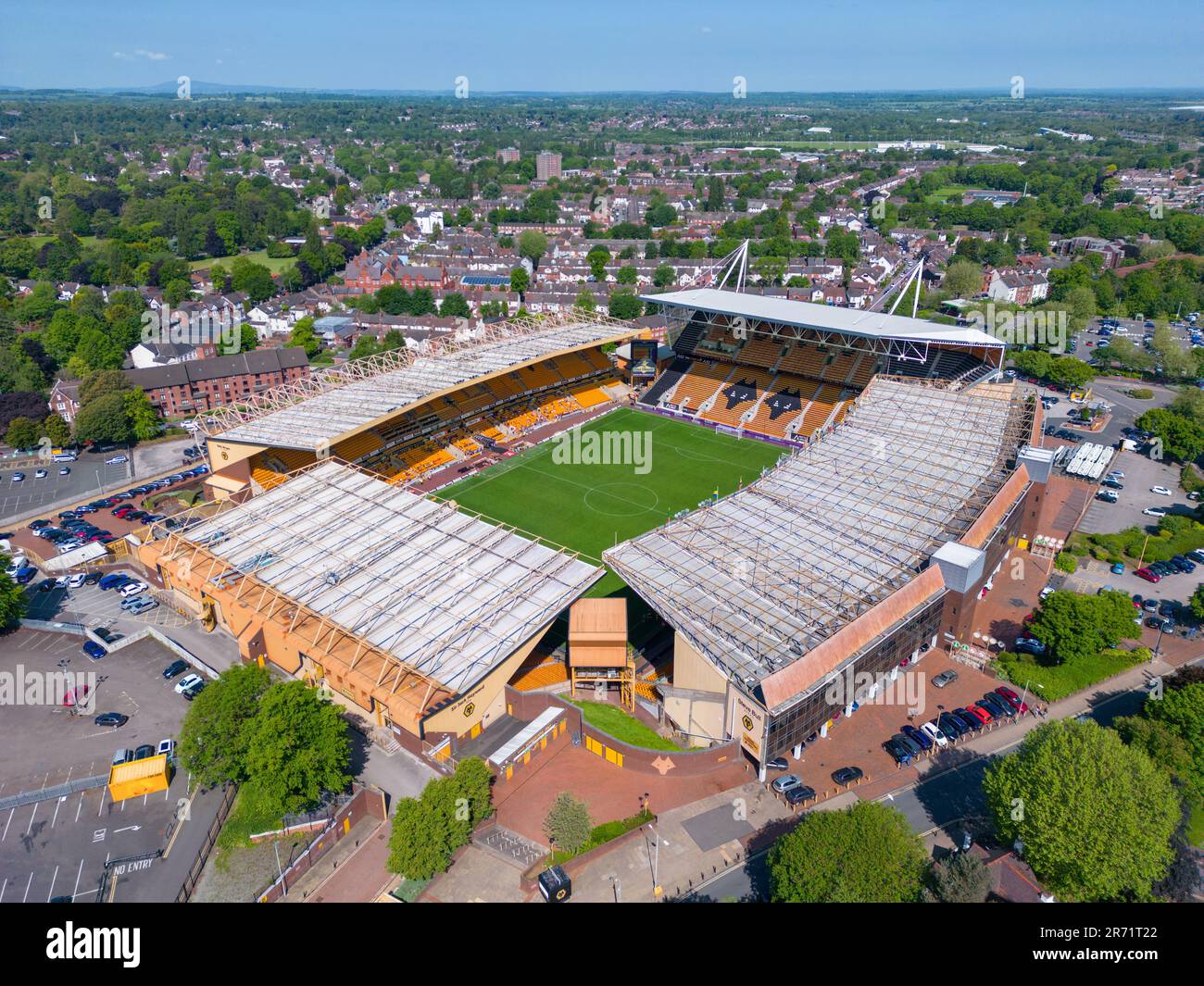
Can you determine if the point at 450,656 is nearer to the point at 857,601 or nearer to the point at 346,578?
the point at 346,578

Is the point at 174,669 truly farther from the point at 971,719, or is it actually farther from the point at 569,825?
the point at 971,719

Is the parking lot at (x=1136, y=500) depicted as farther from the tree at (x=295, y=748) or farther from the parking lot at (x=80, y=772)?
the parking lot at (x=80, y=772)

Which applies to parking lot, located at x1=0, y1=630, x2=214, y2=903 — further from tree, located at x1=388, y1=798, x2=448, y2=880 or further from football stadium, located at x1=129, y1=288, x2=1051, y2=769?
tree, located at x1=388, y1=798, x2=448, y2=880

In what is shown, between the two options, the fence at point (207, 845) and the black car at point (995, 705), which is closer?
the fence at point (207, 845)

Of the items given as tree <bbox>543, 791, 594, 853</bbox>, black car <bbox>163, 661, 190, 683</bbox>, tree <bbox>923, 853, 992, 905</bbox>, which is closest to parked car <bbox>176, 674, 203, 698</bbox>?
black car <bbox>163, 661, 190, 683</bbox>

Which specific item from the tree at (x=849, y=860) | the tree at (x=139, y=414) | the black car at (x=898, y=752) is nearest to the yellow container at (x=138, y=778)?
the tree at (x=849, y=860)
